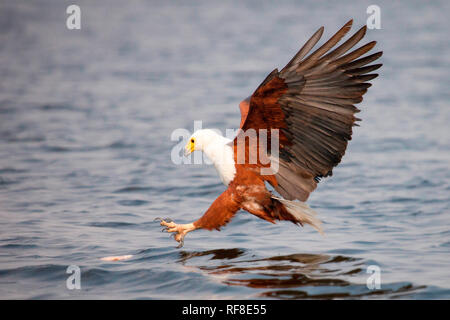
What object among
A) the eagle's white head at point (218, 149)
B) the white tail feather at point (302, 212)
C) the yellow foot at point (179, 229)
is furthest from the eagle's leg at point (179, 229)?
the white tail feather at point (302, 212)

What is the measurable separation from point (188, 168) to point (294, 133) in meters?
4.45

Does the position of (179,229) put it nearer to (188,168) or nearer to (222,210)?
(222,210)

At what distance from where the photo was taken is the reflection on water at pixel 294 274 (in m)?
4.88

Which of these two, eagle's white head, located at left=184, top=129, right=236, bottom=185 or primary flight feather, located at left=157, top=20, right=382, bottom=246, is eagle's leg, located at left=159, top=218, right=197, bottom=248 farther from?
eagle's white head, located at left=184, top=129, right=236, bottom=185

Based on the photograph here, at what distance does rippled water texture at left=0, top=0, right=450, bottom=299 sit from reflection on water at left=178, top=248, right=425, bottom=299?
0.05ft

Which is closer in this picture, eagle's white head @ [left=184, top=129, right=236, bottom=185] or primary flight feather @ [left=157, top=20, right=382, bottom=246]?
primary flight feather @ [left=157, top=20, right=382, bottom=246]

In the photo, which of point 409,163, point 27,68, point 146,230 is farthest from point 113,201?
point 27,68

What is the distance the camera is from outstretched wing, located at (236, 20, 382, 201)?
495 cm

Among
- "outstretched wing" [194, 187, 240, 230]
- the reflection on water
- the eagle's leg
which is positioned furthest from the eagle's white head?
the reflection on water

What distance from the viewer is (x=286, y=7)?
868 inches

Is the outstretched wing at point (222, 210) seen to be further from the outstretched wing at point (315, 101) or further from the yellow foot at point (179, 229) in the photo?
the outstretched wing at point (315, 101)

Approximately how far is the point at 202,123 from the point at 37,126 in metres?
2.89

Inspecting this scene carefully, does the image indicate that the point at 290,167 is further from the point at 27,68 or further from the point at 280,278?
the point at 27,68

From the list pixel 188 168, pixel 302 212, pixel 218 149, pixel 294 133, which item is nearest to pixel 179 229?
pixel 218 149
